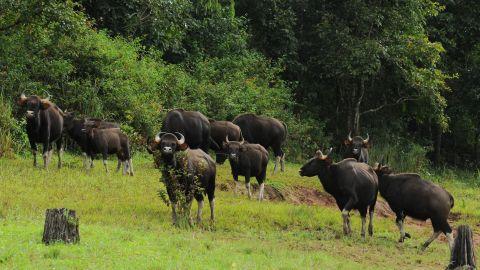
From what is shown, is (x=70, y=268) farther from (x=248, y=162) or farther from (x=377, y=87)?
(x=377, y=87)

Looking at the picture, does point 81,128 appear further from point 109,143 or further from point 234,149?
point 234,149

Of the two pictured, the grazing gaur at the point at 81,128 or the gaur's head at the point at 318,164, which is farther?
the grazing gaur at the point at 81,128

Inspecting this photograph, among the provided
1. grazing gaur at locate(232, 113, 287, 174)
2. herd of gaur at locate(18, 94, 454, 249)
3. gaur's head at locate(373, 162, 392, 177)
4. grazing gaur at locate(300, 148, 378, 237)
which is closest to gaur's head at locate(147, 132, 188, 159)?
herd of gaur at locate(18, 94, 454, 249)

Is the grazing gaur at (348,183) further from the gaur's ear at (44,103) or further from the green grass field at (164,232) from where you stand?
the gaur's ear at (44,103)

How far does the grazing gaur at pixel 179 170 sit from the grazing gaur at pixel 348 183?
2873 mm

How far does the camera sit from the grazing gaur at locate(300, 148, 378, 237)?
54.4 feet

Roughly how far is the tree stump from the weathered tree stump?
6.10m

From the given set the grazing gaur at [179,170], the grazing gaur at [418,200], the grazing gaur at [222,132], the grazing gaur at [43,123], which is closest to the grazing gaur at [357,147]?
the grazing gaur at [222,132]

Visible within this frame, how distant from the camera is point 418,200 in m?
16.3

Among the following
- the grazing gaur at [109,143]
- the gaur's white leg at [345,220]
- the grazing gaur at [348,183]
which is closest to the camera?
the gaur's white leg at [345,220]

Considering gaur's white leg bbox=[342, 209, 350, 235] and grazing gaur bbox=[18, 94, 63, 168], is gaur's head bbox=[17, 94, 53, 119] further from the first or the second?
gaur's white leg bbox=[342, 209, 350, 235]

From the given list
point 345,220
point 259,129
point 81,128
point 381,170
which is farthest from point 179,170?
point 259,129

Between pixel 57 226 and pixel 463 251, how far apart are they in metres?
6.44

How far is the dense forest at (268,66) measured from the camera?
25.8m
